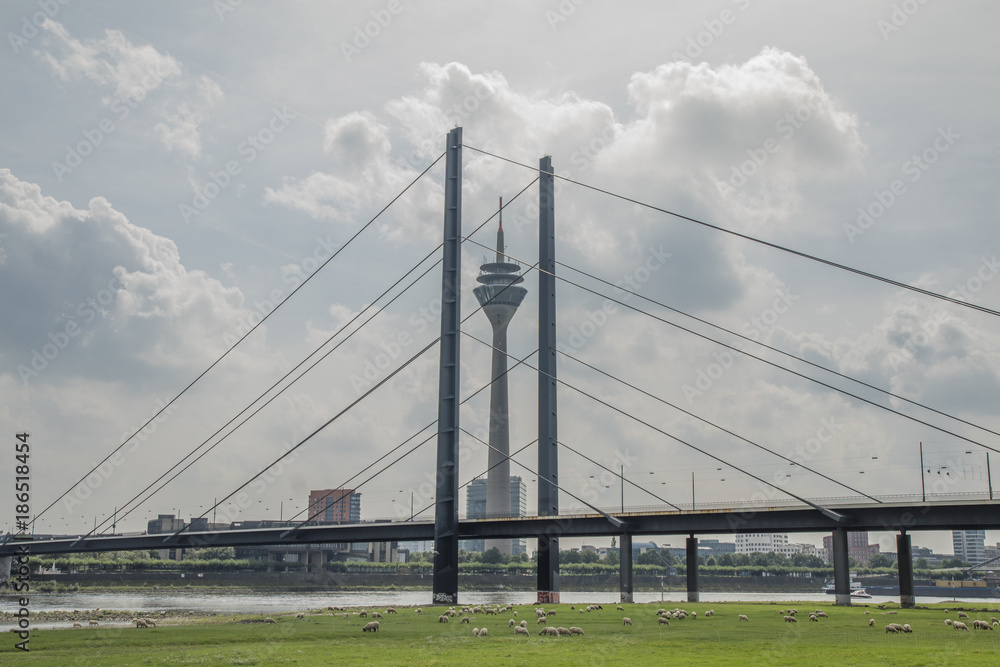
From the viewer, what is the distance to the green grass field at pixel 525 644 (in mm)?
22442

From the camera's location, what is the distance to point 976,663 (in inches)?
837

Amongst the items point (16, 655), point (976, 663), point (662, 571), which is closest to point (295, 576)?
point (662, 571)

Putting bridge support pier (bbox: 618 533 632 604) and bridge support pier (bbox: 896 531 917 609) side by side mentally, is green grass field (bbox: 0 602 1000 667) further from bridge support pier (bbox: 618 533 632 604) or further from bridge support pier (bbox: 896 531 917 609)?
bridge support pier (bbox: 618 533 632 604)

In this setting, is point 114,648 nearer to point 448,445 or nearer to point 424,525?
point 448,445

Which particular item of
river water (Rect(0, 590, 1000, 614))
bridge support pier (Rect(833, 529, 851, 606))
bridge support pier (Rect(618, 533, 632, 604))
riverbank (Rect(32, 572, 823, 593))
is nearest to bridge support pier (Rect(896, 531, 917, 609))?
bridge support pier (Rect(833, 529, 851, 606))

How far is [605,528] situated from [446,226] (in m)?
24.4

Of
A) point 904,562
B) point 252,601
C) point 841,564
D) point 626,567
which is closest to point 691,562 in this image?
point 626,567

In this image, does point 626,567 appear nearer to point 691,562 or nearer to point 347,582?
point 691,562

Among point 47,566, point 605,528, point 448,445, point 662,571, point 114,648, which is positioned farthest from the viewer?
point 662,571

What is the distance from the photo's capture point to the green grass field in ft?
73.6

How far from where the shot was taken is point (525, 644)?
2700cm

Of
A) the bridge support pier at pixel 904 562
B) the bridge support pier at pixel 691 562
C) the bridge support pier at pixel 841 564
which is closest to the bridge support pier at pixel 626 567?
the bridge support pier at pixel 691 562

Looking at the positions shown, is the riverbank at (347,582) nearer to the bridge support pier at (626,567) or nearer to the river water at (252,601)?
the river water at (252,601)

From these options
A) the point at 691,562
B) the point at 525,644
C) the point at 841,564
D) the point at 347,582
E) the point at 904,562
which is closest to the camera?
the point at 525,644
